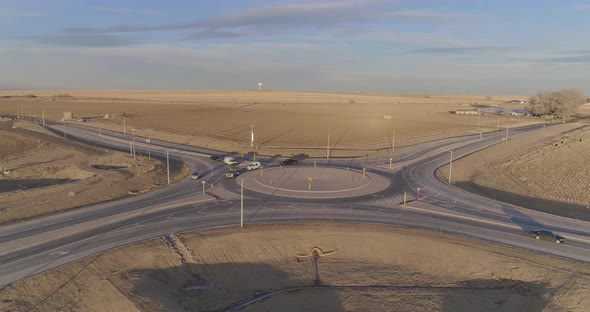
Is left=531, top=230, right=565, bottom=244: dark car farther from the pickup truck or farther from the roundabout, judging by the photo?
the pickup truck

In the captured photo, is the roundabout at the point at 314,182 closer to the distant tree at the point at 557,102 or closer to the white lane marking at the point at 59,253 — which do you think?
the white lane marking at the point at 59,253

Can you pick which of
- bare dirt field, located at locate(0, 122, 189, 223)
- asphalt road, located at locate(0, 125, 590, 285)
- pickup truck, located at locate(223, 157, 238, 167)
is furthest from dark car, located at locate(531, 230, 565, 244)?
pickup truck, located at locate(223, 157, 238, 167)

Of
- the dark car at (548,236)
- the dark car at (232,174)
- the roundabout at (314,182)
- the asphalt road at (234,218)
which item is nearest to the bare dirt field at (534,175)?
the asphalt road at (234,218)

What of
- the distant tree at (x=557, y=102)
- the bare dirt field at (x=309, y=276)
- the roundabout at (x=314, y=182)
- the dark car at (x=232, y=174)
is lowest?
the bare dirt field at (x=309, y=276)

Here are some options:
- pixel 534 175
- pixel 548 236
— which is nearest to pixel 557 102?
pixel 534 175

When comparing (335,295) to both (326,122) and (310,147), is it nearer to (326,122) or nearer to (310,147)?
(310,147)

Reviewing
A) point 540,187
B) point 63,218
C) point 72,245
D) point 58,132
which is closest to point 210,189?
point 63,218

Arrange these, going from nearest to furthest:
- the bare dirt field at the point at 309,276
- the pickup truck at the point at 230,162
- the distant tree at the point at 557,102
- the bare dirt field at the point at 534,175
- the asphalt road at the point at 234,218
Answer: the bare dirt field at the point at 309,276, the asphalt road at the point at 234,218, the bare dirt field at the point at 534,175, the pickup truck at the point at 230,162, the distant tree at the point at 557,102
